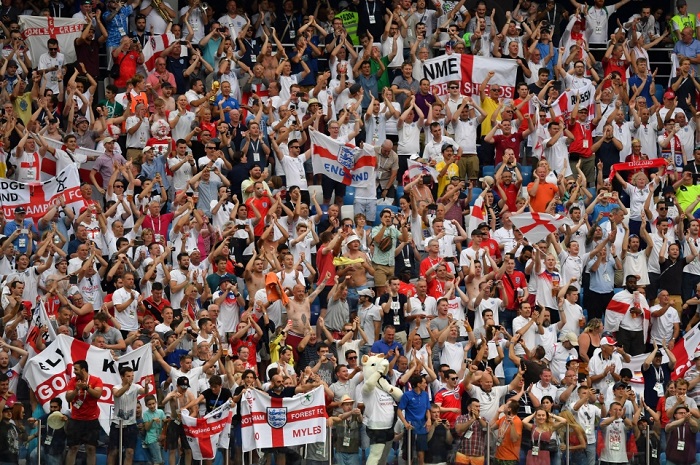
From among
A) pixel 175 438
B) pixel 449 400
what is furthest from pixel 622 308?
pixel 175 438

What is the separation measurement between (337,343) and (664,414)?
15.8 feet

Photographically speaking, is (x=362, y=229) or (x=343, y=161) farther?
(x=343, y=161)

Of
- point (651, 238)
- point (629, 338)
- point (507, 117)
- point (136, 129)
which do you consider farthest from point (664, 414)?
point (136, 129)

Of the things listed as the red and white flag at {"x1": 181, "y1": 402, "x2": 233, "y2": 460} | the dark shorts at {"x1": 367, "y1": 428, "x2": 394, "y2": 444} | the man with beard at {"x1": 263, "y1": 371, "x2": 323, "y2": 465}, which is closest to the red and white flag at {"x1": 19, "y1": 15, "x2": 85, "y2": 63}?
the man with beard at {"x1": 263, "y1": 371, "x2": 323, "y2": 465}

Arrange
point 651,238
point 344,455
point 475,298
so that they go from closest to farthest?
point 344,455 < point 475,298 < point 651,238

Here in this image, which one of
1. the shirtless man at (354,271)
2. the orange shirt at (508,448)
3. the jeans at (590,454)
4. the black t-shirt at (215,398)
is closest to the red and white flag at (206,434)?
the black t-shirt at (215,398)

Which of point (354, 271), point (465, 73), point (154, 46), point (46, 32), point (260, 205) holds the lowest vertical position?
point (354, 271)

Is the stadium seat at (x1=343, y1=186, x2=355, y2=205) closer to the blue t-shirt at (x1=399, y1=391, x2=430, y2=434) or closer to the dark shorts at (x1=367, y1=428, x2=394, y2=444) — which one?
the blue t-shirt at (x1=399, y1=391, x2=430, y2=434)

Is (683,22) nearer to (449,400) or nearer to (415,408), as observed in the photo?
(449,400)

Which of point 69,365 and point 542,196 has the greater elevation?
point 542,196

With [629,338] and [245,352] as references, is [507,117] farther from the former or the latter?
[245,352]

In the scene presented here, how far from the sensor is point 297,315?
26.9 metres

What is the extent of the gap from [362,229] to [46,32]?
743 centimetres

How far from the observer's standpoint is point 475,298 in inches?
1093
